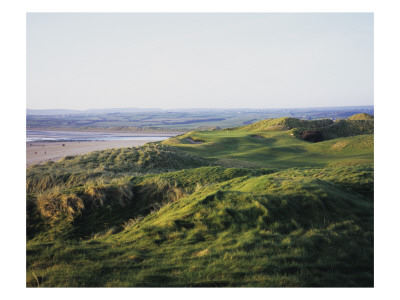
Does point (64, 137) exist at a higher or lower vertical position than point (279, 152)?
higher

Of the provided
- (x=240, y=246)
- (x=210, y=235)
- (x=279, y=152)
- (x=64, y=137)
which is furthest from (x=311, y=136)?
(x=64, y=137)

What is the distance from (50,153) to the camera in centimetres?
3259

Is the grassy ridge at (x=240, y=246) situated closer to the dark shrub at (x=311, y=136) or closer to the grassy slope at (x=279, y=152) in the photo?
the grassy slope at (x=279, y=152)

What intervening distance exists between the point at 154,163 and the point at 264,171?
32.2ft

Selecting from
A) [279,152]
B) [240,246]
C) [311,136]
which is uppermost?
[311,136]

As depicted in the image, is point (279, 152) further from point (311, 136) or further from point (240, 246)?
point (240, 246)

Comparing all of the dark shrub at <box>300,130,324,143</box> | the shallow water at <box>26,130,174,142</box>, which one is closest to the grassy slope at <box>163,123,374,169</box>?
the dark shrub at <box>300,130,324,143</box>

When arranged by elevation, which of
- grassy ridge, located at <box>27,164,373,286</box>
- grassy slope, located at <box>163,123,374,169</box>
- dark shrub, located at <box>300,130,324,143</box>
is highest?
dark shrub, located at <box>300,130,324,143</box>

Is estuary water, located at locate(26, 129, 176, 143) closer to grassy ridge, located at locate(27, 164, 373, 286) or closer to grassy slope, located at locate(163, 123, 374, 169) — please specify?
grassy slope, located at locate(163, 123, 374, 169)

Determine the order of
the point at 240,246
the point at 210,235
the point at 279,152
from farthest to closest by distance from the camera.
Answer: the point at 279,152, the point at 210,235, the point at 240,246

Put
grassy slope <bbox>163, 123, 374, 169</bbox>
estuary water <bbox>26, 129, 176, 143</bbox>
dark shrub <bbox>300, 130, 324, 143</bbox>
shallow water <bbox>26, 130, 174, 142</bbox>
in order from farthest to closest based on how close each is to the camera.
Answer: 1. estuary water <bbox>26, 129, 176, 143</bbox>
2. shallow water <bbox>26, 130, 174, 142</bbox>
3. dark shrub <bbox>300, 130, 324, 143</bbox>
4. grassy slope <bbox>163, 123, 374, 169</bbox>

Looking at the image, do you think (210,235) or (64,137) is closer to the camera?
(210,235)

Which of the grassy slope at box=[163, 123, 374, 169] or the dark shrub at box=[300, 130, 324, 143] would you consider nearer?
the grassy slope at box=[163, 123, 374, 169]

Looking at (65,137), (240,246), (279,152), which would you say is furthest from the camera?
(65,137)
